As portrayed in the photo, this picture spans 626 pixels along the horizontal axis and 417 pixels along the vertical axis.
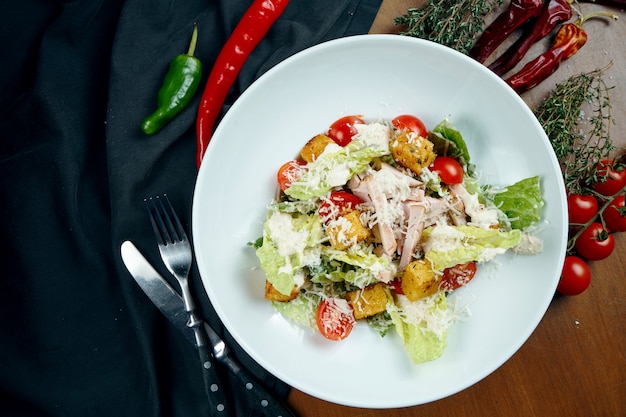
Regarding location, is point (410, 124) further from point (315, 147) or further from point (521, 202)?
point (521, 202)

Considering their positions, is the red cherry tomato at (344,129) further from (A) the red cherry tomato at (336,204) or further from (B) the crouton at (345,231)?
(B) the crouton at (345,231)

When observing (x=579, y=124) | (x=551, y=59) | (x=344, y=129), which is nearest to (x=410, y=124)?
(x=344, y=129)

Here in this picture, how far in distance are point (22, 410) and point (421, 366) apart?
2142 mm

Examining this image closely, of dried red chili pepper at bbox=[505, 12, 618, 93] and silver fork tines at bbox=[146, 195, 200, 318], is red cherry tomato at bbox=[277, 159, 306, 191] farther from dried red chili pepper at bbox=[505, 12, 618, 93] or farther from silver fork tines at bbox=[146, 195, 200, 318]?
dried red chili pepper at bbox=[505, 12, 618, 93]

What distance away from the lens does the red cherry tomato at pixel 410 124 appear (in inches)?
100

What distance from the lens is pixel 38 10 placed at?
2.90 m

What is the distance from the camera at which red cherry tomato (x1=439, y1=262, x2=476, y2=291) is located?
241 centimetres

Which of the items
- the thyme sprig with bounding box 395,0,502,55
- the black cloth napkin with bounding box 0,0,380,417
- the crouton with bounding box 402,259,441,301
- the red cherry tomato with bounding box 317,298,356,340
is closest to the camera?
the crouton with bounding box 402,259,441,301

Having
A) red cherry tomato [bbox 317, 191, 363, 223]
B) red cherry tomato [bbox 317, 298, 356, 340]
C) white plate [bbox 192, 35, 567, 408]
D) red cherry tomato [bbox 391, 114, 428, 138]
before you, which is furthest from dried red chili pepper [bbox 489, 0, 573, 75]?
red cherry tomato [bbox 317, 298, 356, 340]

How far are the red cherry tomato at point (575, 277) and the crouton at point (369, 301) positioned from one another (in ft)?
3.14

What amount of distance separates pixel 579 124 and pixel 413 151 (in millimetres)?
1025

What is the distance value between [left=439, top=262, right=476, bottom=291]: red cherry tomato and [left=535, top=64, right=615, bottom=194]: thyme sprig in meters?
0.70

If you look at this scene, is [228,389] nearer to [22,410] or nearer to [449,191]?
[22,410]

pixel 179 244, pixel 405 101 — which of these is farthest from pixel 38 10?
pixel 405 101
